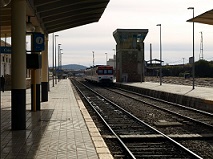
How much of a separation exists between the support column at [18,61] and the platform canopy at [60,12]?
907mm

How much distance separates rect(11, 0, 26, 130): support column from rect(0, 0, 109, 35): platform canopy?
0.91 meters

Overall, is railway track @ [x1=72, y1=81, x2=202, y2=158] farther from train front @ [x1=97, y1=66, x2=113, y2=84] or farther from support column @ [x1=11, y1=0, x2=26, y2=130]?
train front @ [x1=97, y1=66, x2=113, y2=84]

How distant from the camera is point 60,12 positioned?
16891mm

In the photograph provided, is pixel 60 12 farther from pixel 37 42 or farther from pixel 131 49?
pixel 131 49

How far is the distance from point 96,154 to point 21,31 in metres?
4.83

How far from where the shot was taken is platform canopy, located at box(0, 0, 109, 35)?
14719 millimetres

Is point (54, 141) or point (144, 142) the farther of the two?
point (144, 142)

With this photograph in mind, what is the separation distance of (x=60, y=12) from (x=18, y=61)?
546 centimetres

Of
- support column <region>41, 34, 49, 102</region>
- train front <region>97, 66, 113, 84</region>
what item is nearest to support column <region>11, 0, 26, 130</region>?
support column <region>41, 34, 49, 102</region>

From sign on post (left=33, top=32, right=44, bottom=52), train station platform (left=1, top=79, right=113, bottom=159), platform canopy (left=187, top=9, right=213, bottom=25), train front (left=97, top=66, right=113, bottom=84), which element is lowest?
train station platform (left=1, top=79, right=113, bottom=159)

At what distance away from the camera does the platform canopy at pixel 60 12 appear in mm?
14719

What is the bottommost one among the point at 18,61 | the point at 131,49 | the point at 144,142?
the point at 144,142

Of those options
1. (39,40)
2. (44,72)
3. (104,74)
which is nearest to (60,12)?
(39,40)

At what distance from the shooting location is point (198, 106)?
24.3 metres
